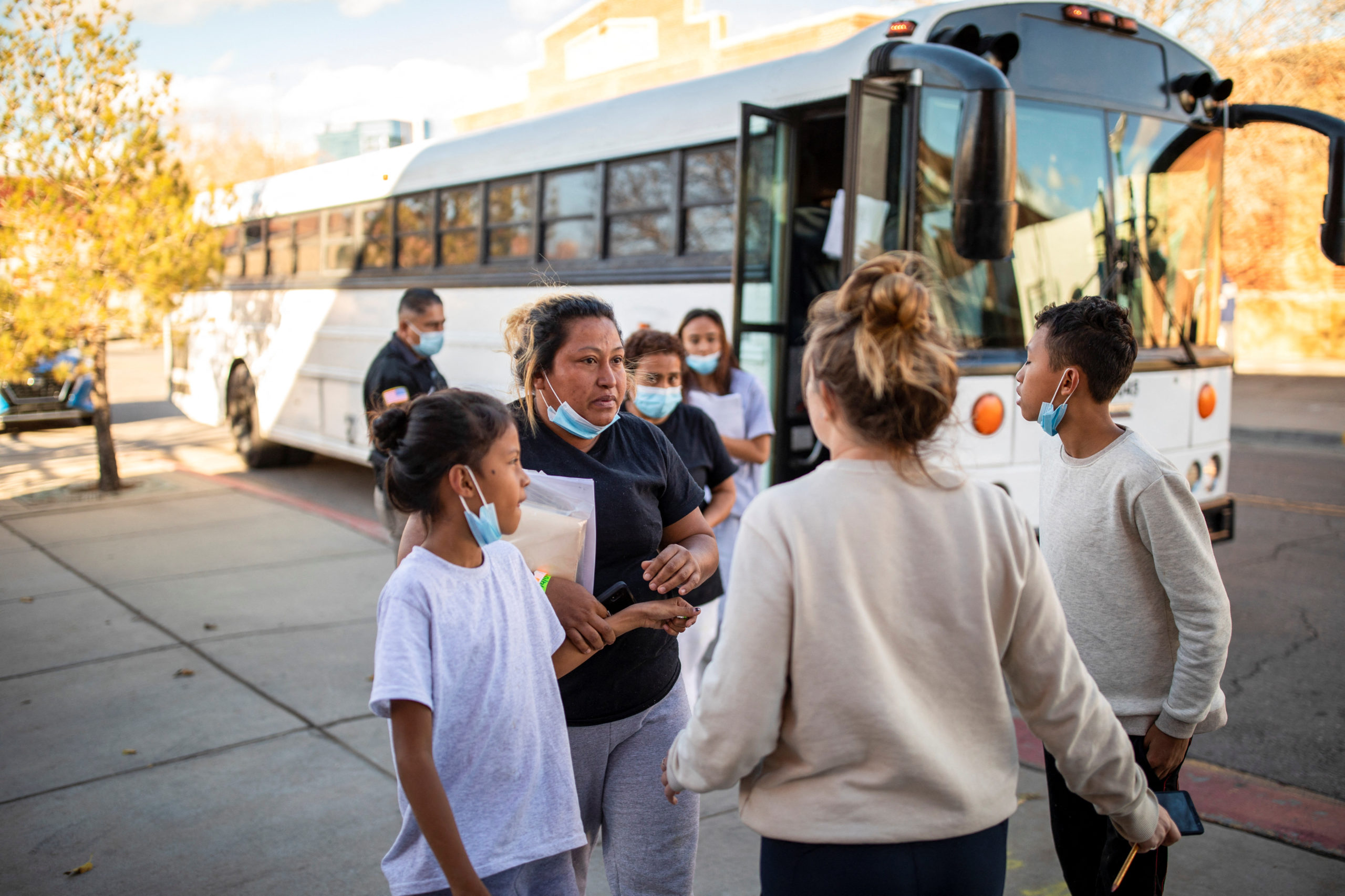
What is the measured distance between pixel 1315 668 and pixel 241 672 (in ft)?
17.4

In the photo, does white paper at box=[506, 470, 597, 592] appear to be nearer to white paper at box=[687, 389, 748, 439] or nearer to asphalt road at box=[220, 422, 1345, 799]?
white paper at box=[687, 389, 748, 439]

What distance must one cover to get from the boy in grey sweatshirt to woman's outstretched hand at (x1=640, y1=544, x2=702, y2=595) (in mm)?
822

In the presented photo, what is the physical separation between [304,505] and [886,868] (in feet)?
28.4

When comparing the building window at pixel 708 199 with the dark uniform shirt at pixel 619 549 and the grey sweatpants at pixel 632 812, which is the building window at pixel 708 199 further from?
the grey sweatpants at pixel 632 812

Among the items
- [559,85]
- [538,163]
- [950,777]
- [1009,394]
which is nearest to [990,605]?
[950,777]

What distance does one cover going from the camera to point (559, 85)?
1510 inches

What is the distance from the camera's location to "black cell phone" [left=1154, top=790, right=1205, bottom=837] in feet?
6.58

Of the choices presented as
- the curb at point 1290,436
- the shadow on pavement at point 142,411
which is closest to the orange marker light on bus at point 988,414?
the curb at point 1290,436

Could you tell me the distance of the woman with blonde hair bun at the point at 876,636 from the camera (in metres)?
1.55

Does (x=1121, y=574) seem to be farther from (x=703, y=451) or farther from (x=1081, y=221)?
(x=1081, y=221)

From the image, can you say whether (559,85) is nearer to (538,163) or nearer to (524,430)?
(538,163)

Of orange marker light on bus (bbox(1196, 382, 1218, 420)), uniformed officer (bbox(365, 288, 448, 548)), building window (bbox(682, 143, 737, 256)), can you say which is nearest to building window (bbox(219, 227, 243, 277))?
building window (bbox(682, 143, 737, 256))

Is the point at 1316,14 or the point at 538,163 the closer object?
the point at 538,163

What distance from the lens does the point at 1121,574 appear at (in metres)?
2.31
